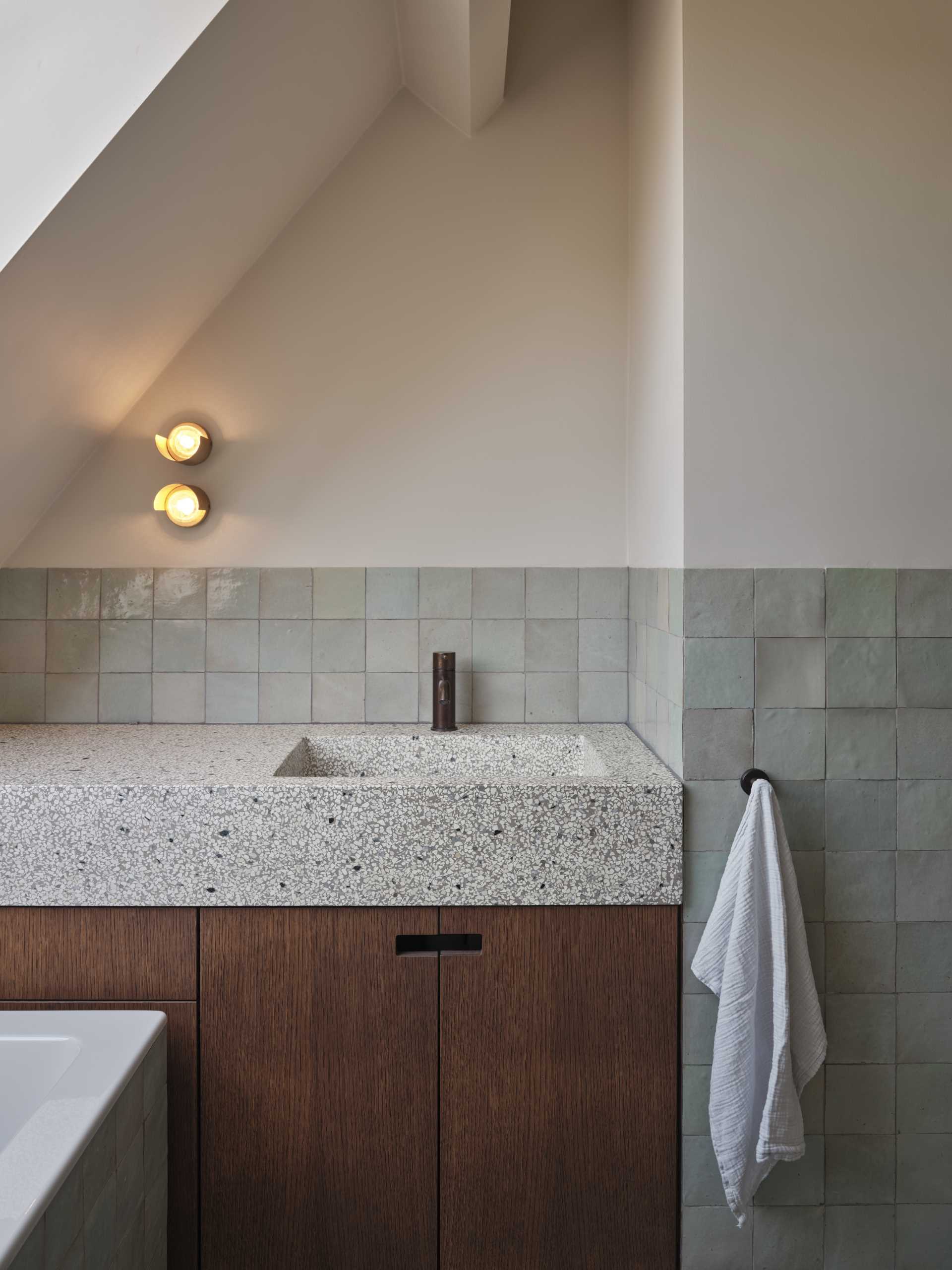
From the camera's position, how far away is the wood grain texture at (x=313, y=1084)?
1598 mm

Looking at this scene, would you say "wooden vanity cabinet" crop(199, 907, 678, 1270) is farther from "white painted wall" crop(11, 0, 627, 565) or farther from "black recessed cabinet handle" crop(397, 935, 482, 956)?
"white painted wall" crop(11, 0, 627, 565)

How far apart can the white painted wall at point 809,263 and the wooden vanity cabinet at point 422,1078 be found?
0.78m

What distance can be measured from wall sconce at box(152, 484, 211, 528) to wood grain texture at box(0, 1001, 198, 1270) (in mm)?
1114

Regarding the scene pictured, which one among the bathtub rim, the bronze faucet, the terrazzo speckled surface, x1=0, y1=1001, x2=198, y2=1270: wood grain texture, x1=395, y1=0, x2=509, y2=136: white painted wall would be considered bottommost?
x1=0, y1=1001, x2=198, y2=1270: wood grain texture

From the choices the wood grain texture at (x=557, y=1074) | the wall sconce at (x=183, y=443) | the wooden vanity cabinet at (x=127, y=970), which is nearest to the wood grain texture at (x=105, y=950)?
the wooden vanity cabinet at (x=127, y=970)

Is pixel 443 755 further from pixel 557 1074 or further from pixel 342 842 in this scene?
pixel 557 1074

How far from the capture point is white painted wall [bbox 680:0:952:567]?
62.8 inches

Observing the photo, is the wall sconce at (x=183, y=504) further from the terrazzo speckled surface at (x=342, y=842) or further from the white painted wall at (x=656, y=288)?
the white painted wall at (x=656, y=288)

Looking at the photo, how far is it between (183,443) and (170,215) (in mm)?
550

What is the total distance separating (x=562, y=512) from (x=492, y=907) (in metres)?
1.05

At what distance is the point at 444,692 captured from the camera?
7.05 feet

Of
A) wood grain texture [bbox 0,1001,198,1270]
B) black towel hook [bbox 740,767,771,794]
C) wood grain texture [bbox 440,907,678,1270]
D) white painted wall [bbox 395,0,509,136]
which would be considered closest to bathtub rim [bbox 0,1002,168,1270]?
wood grain texture [bbox 0,1001,198,1270]

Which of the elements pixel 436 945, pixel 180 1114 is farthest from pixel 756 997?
pixel 180 1114

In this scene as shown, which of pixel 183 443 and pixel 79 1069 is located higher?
pixel 183 443
